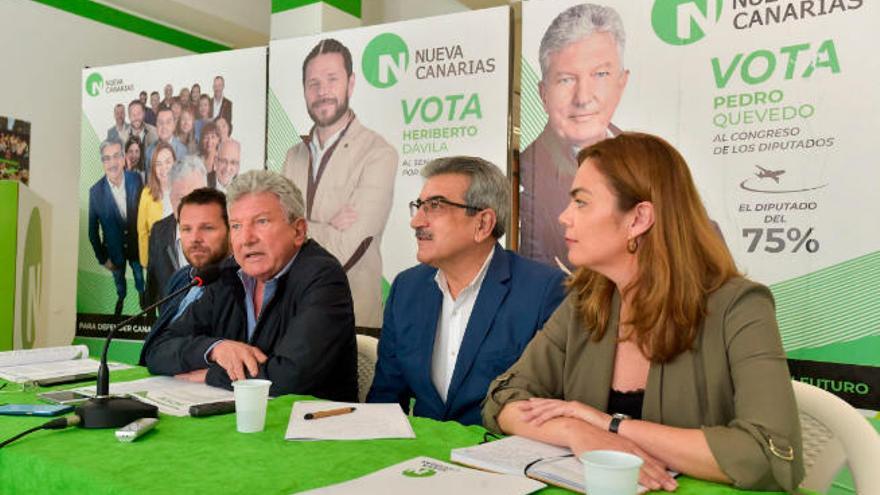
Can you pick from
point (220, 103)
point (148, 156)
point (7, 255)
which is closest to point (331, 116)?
point (220, 103)

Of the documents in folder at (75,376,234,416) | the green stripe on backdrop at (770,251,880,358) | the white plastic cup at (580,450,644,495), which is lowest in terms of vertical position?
the documents in folder at (75,376,234,416)

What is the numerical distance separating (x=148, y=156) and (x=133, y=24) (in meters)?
1.97

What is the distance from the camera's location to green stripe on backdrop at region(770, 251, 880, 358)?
2479mm

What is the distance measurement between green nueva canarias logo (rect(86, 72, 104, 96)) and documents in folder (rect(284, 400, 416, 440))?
3547mm

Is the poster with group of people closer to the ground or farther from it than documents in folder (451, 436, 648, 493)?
farther from it

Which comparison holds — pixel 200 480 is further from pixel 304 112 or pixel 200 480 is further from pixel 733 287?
pixel 304 112

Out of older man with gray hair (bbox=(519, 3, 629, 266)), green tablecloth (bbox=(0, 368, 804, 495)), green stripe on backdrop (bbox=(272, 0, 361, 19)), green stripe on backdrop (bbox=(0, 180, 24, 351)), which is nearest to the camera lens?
green tablecloth (bbox=(0, 368, 804, 495))

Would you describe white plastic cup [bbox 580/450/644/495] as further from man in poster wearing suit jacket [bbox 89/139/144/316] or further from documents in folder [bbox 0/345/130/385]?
man in poster wearing suit jacket [bbox 89/139/144/316]

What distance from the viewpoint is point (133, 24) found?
18.4 feet

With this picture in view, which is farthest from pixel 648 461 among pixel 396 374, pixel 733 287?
pixel 396 374

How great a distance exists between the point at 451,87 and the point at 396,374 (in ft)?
5.29

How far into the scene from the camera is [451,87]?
336 centimetres

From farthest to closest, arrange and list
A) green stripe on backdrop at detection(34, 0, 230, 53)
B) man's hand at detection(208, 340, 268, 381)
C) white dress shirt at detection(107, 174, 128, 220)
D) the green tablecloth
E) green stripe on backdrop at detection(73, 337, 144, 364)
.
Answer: green stripe on backdrop at detection(34, 0, 230, 53), white dress shirt at detection(107, 174, 128, 220), green stripe on backdrop at detection(73, 337, 144, 364), man's hand at detection(208, 340, 268, 381), the green tablecloth

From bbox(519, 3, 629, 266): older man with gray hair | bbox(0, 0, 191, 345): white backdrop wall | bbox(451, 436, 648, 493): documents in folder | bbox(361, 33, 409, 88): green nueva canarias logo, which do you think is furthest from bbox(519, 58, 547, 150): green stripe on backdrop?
bbox(0, 0, 191, 345): white backdrop wall
